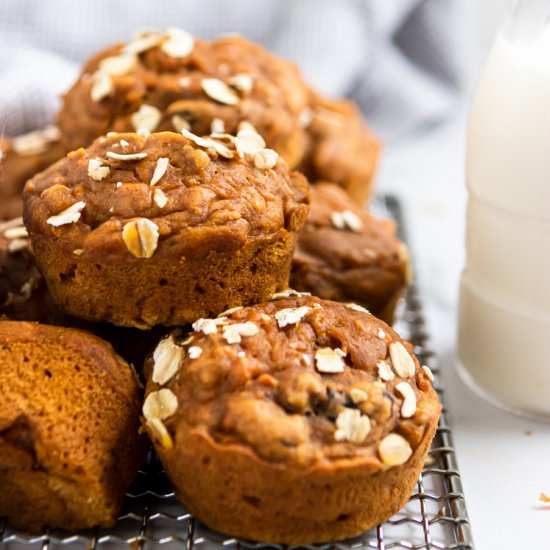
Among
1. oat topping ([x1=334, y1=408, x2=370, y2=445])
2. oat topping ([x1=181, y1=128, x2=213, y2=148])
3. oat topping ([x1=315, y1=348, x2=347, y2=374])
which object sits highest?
oat topping ([x1=181, y1=128, x2=213, y2=148])

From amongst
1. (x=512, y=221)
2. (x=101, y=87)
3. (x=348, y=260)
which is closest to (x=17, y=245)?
(x=101, y=87)

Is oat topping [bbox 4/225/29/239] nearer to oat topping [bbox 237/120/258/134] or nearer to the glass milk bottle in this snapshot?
oat topping [bbox 237/120/258/134]

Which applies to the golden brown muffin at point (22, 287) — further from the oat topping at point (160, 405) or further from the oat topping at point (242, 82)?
the oat topping at point (242, 82)

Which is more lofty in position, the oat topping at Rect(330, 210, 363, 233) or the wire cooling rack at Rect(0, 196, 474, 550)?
the oat topping at Rect(330, 210, 363, 233)

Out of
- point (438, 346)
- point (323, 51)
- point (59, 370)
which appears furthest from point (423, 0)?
point (59, 370)

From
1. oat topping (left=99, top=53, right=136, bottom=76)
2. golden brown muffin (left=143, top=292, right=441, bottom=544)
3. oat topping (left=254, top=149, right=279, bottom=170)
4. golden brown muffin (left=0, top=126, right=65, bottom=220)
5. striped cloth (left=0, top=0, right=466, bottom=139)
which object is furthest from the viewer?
striped cloth (left=0, top=0, right=466, bottom=139)

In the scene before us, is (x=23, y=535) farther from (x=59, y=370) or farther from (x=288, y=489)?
(x=288, y=489)

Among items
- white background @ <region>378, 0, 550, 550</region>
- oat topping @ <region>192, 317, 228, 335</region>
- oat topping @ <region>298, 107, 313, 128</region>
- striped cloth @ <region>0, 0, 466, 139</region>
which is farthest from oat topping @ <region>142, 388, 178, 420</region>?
striped cloth @ <region>0, 0, 466, 139</region>

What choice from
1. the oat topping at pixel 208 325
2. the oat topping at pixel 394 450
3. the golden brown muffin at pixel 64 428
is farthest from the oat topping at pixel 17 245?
the oat topping at pixel 394 450
